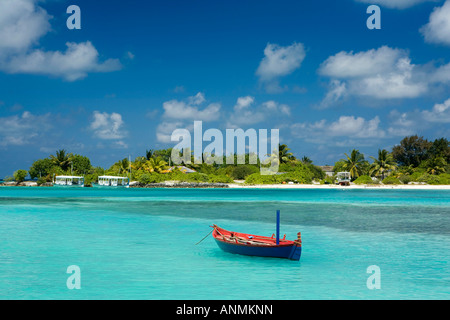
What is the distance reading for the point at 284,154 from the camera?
102 m

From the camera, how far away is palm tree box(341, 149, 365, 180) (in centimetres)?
9288

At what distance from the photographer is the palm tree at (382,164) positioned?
8950cm

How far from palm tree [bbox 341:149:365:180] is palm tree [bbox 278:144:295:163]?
42.4 ft

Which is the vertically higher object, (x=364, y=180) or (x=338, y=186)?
(x=364, y=180)

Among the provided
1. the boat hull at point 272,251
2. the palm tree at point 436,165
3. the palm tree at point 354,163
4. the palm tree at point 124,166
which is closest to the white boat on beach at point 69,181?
the palm tree at point 124,166

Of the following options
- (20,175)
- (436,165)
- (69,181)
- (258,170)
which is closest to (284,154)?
(258,170)

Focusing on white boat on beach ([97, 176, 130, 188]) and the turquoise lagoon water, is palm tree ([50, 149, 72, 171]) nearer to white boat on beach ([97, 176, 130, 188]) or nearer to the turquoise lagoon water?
white boat on beach ([97, 176, 130, 188])

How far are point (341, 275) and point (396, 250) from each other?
17.4 feet

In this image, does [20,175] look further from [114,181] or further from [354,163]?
[354,163]

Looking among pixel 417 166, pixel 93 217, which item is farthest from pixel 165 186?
pixel 93 217

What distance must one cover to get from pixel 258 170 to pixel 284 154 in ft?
36.6

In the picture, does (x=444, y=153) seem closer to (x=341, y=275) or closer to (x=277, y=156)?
(x=277, y=156)

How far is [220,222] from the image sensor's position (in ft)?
90.5

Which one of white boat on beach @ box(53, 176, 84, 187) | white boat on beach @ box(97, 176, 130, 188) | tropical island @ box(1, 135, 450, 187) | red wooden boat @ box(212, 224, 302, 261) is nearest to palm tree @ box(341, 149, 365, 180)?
tropical island @ box(1, 135, 450, 187)
